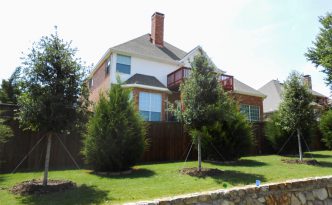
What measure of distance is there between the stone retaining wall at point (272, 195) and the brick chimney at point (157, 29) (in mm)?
18560

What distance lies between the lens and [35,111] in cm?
727

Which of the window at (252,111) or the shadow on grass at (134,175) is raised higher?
the window at (252,111)

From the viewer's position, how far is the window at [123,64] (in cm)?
1944

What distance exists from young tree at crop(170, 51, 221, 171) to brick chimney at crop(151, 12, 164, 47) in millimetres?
13608

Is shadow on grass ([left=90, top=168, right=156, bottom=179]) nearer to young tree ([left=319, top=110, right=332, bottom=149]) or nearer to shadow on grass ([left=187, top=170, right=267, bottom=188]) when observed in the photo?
shadow on grass ([left=187, top=170, right=267, bottom=188])

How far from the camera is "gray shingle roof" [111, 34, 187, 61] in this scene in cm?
2009

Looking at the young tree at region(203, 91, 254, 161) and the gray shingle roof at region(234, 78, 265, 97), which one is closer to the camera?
the young tree at region(203, 91, 254, 161)

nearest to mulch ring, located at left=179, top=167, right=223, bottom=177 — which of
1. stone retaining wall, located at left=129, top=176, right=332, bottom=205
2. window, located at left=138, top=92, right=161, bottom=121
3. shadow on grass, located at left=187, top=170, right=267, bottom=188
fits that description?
shadow on grass, located at left=187, top=170, right=267, bottom=188

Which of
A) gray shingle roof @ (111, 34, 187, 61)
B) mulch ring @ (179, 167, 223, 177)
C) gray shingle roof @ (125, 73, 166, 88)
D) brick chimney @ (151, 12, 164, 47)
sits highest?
brick chimney @ (151, 12, 164, 47)

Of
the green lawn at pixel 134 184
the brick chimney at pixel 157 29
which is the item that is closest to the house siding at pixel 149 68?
the brick chimney at pixel 157 29

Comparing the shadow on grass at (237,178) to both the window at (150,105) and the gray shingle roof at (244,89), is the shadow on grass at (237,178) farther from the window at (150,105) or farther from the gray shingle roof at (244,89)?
the gray shingle roof at (244,89)

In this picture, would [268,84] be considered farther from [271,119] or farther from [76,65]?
[76,65]

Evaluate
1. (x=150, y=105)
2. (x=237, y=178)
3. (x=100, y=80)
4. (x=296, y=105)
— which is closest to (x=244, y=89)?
(x=150, y=105)

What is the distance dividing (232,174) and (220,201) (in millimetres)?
3744
